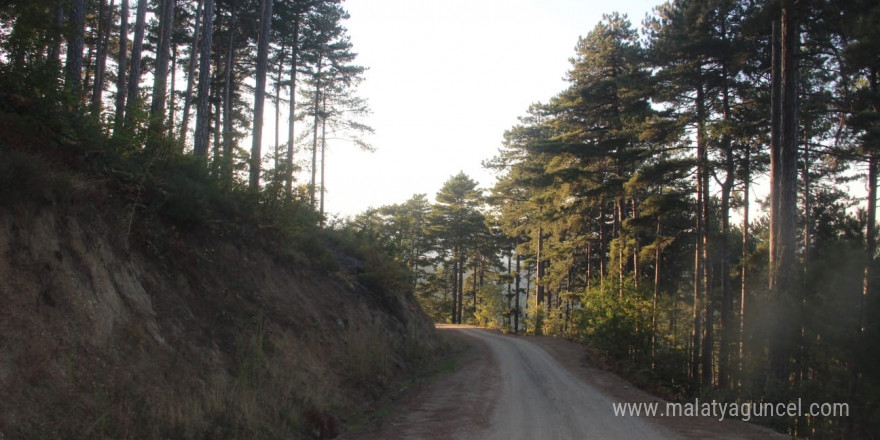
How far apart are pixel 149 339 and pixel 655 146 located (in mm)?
20870

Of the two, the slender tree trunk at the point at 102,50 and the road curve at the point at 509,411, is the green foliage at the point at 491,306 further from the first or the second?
the slender tree trunk at the point at 102,50

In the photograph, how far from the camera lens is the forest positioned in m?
9.11

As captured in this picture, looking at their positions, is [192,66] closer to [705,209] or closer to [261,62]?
[261,62]

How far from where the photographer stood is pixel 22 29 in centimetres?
744

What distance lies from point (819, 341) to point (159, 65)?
18988mm

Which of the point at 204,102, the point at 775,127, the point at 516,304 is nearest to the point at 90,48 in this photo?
the point at 204,102

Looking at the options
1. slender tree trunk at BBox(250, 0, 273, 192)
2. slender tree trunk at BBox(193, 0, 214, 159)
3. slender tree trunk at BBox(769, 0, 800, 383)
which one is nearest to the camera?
slender tree trunk at BBox(769, 0, 800, 383)

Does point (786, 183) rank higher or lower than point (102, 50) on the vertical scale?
lower

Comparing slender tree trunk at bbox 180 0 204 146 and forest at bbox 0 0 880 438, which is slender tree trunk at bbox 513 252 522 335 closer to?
forest at bbox 0 0 880 438

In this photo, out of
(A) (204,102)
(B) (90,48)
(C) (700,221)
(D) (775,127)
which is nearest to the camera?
(D) (775,127)

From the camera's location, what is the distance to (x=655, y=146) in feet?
72.6

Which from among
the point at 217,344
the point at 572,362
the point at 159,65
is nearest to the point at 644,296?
the point at 572,362

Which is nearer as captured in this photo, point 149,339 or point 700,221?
point 149,339

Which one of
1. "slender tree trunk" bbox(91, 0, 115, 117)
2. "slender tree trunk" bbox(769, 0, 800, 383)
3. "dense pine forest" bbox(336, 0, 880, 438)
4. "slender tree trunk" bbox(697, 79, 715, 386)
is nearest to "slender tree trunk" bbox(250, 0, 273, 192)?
"dense pine forest" bbox(336, 0, 880, 438)
